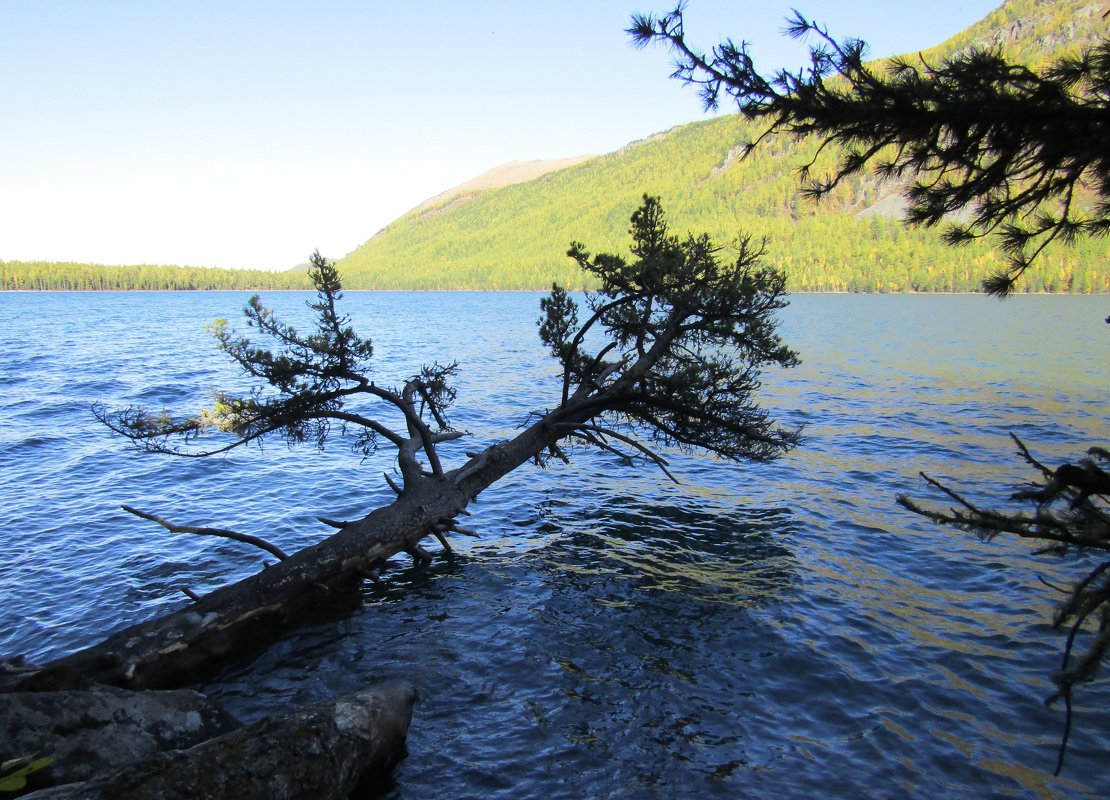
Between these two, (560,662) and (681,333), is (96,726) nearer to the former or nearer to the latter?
(560,662)

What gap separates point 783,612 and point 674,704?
10.8 feet

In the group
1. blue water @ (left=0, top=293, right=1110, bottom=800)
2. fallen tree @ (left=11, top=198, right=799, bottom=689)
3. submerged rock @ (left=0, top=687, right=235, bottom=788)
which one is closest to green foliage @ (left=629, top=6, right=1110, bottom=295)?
blue water @ (left=0, top=293, right=1110, bottom=800)

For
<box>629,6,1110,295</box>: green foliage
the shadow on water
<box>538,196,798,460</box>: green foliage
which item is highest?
<box>629,6,1110,295</box>: green foliage

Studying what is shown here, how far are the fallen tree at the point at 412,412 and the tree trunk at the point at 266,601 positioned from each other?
19 millimetres

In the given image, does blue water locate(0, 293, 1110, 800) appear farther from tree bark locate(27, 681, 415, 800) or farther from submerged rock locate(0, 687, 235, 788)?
submerged rock locate(0, 687, 235, 788)

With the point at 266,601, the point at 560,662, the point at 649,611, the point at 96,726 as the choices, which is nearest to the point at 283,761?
the point at 96,726

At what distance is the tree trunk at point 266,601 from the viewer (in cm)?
785

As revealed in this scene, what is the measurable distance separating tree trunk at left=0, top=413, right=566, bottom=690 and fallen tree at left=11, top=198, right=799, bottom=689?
19mm

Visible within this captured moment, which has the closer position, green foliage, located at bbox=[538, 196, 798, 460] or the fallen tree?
the fallen tree

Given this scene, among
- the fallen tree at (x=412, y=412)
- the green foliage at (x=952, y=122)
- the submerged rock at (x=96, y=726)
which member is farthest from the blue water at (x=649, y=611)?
the green foliage at (x=952, y=122)

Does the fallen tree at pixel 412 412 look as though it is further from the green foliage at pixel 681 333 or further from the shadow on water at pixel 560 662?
the shadow on water at pixel 560 662

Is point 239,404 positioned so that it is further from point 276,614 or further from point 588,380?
point 588,380

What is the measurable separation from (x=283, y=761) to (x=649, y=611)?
21.0ft

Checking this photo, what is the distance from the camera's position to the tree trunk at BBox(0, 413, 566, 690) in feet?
25.8
